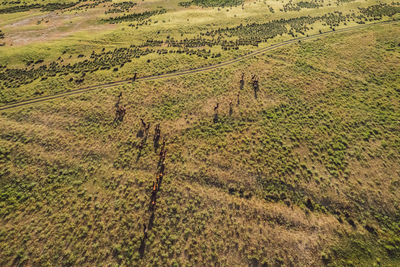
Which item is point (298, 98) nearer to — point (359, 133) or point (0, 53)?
point (359, 133)

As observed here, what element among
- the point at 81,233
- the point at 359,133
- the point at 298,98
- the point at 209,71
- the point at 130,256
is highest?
the point at 209,71

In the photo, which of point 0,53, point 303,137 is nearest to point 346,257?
point 303,137

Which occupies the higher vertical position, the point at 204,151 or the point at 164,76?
the point at 164,76

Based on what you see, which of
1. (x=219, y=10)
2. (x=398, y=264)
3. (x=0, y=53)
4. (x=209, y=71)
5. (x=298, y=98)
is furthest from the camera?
(x=219, y=10)

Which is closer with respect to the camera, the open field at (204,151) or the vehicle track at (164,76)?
the open field at (204,151)

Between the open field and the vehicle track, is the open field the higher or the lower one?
the lower one

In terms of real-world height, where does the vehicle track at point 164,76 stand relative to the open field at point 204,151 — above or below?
above

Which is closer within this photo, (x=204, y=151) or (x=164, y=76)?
(x=204, y=151)

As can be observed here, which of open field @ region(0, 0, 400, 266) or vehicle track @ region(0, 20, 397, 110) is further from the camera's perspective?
vehicle track @ region(0, 20, 397, 110)
